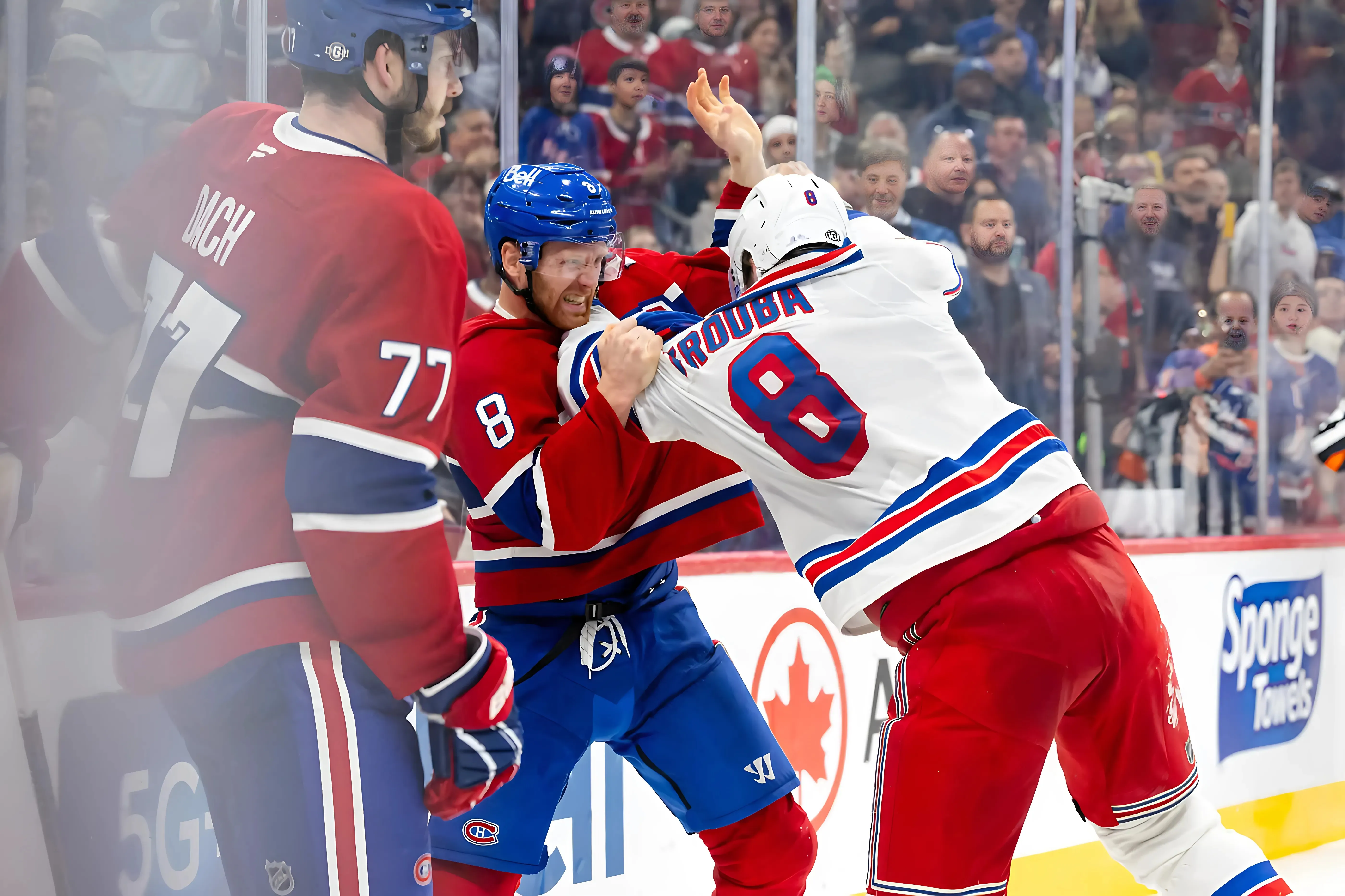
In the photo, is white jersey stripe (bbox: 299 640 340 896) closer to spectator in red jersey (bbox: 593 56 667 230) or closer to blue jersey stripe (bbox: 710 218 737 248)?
blue jersey stripe (bbox: 710 218 737 248)

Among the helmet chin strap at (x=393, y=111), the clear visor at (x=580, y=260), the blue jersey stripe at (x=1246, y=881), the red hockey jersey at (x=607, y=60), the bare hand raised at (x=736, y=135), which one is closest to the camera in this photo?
the helmet chin strap at (x=393, y=111)

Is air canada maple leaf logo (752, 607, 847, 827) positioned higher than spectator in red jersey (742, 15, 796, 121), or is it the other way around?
spectator in red jersey (742, 15, 796, 121)

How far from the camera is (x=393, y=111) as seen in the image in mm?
1357

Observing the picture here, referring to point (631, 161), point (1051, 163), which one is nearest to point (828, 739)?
point (631, 161)

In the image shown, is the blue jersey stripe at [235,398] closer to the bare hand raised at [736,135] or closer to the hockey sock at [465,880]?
the hockey sock at [465,880]

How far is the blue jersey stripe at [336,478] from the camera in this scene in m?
1.25

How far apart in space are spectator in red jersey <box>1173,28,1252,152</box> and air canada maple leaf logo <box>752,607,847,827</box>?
124 inches

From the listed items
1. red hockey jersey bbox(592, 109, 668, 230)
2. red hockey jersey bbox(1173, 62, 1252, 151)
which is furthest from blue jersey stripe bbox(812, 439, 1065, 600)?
red hockey jersey bbox(1173, 62, 1252, 151)

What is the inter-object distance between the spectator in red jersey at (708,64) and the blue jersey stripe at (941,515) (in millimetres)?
2150

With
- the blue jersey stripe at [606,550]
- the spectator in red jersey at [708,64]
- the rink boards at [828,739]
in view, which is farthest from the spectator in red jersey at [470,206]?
the blue jersey stripe at [606,550]

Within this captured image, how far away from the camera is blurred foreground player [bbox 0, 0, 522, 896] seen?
1244 mm

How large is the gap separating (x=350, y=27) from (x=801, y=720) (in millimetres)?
2067

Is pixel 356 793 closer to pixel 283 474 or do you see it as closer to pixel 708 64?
pixel 283 474

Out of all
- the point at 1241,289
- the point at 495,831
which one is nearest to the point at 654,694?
the point at 495,831
